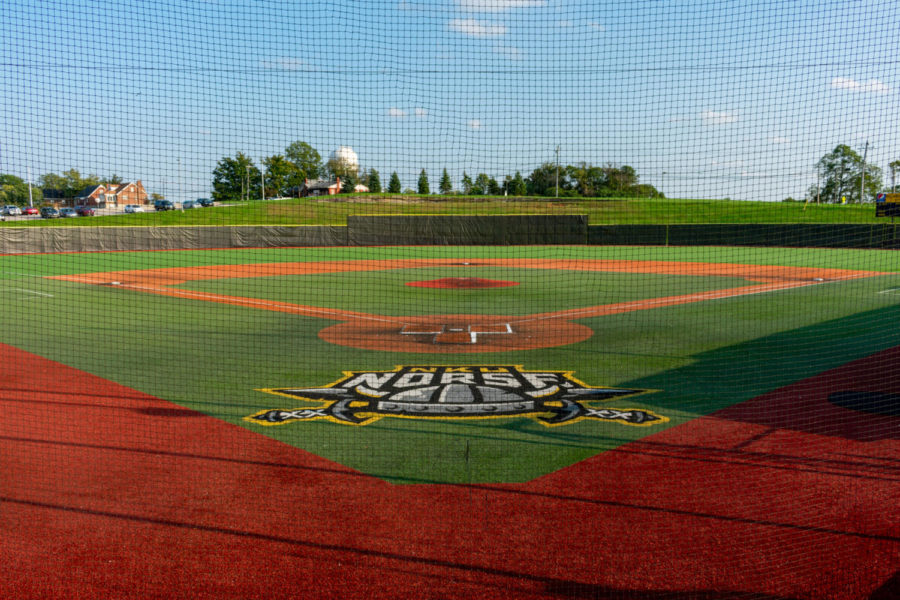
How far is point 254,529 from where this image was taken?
4.18m

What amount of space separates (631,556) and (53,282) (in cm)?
2031

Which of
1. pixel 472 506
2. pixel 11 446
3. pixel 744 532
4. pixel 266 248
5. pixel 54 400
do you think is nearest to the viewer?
pixel 744 532

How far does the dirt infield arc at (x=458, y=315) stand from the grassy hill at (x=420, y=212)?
4648 millimetres

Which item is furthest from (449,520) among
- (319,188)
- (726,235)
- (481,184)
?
(319,188)

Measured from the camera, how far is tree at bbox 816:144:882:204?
12.4 m

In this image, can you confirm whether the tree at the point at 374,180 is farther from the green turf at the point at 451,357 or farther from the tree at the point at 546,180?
the tree at the point at 546,180

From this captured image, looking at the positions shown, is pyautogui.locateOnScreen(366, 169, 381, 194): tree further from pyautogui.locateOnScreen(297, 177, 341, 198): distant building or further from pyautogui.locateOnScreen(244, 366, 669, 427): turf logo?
pyautogui.locateOnScreen(297, 177, 341, 198): distant building

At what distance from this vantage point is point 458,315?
1332 cm

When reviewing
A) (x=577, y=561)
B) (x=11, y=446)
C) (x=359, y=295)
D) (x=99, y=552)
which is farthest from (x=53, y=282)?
(x=577, y=561)

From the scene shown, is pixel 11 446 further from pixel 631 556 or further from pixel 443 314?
pixel 443 314

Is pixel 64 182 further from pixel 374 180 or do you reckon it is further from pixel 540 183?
pixel 540 183

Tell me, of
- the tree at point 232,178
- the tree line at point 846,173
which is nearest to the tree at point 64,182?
the tree at point 232,178

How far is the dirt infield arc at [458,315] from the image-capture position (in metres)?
10.5

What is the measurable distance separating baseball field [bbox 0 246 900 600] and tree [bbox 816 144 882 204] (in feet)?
9.76
